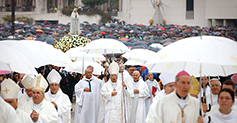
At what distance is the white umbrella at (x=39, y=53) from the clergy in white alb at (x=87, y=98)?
1851mm

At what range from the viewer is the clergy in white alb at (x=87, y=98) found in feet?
30.3

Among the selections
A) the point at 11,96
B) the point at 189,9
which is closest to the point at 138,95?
the point at 11,96

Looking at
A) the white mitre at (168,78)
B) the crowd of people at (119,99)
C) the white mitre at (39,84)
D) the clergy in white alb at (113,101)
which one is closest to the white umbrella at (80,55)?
the crowd of people at (119,99)

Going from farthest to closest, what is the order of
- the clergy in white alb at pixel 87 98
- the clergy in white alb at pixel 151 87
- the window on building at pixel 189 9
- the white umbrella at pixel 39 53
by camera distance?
the window on building at pixel 189 9 → the clergy in white alb at pixel 87 98 → the clergy in white alb at pixel 151 87 → the white umbrella at pixel 39 53

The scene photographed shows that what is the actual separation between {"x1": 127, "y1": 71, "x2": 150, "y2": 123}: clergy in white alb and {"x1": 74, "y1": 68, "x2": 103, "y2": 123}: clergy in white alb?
Result: 0.96 m

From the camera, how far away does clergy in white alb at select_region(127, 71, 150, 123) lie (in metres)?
8.80

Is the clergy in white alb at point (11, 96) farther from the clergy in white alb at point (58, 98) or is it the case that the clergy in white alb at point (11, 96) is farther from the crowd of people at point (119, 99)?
the clergy in white alb at point (58, 98)

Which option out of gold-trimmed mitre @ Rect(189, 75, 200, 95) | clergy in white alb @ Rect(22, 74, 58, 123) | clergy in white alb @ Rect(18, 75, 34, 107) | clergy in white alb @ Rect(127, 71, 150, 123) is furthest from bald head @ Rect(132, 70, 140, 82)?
gold-trimmed mitre @ Rect(189, 75, 200, 95)

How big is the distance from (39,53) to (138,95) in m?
3.00

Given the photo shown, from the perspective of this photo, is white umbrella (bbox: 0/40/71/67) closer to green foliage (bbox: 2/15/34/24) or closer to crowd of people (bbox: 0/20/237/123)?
crowd of people (bbox: 0/20/237/123)

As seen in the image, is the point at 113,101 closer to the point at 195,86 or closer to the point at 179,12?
the point at 195,86

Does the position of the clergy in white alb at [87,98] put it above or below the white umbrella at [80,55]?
below

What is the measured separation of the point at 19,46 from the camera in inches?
252

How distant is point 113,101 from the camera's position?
28.6ft
